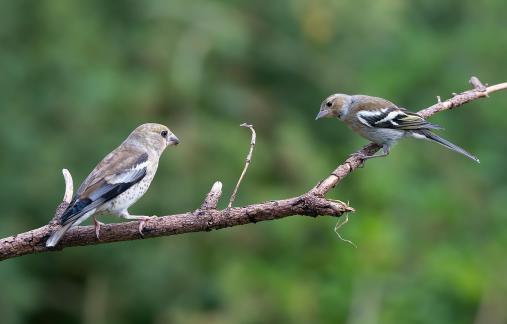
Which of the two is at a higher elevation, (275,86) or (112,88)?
(275,86)

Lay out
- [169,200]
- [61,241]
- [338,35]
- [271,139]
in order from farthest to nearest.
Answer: [338,35]
[271,139]
[169,200]
[61,241]

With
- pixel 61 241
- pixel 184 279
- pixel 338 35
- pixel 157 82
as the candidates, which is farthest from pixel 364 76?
pixel 61 241

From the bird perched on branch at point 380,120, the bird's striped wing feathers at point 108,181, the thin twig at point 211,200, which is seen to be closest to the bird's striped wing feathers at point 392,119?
the bird perched on branch at point 380,120

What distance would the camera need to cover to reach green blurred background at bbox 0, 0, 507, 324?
1069 cm

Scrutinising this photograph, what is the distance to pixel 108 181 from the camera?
22.6 ft

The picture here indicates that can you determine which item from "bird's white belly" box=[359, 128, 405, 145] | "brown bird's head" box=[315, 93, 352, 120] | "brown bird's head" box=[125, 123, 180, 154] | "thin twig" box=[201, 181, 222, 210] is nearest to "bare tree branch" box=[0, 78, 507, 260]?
"thin twig" box=[201, 181, 222, 210]

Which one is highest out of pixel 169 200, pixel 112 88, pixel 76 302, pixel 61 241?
pixel 112 88

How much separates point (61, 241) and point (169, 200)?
4.55 metres

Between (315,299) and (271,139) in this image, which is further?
(271,139)

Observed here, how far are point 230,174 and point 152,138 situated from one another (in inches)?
132

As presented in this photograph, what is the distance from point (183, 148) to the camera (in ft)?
35.8

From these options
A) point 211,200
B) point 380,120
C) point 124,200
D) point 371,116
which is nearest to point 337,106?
point 371,116

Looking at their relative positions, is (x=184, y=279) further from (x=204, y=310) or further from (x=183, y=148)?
(x=183, y=148)

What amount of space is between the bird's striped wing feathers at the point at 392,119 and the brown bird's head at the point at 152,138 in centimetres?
183
